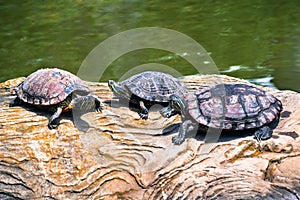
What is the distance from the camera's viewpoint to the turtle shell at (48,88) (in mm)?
4148

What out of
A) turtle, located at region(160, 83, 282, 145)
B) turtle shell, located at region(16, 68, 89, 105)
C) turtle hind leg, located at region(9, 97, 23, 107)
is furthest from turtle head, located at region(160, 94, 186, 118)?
turtle hind leg, located at region(9, 97, 23, 107)

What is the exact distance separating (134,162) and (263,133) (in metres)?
1.08

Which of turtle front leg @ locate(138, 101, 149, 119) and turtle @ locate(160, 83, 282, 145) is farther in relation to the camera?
turtle front leg @ locate(138, 101, 149, 119)

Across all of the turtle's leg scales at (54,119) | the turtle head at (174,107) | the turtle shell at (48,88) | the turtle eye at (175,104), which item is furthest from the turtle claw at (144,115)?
the turtle's leg scales at (54,119)

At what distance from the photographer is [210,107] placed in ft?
13.1

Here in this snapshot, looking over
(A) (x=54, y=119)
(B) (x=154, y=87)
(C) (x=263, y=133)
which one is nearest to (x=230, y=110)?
(C) (x=263, y=133)

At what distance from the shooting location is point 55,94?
13.6 ft

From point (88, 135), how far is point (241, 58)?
502 cm

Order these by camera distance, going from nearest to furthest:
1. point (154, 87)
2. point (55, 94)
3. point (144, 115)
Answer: point (55, 94) → point (144, 115) → point (154, 87)

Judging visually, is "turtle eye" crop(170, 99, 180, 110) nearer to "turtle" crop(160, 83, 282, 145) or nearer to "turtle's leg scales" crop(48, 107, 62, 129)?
"turtle" crop(160, 83, 282, 145)

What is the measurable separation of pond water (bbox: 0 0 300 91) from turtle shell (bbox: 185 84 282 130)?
3270 millimetres

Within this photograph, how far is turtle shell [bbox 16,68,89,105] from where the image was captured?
4148 mm

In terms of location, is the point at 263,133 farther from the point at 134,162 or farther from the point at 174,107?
the point at 134,162

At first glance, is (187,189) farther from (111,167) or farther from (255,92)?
(255,92)
